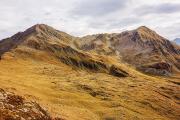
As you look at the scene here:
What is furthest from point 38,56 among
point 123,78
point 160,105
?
point 160,105

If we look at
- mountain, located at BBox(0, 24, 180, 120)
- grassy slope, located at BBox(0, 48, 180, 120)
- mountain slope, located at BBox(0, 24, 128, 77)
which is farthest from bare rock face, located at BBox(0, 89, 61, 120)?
mountain slope, located at BBox(0, 24, 128, 77)

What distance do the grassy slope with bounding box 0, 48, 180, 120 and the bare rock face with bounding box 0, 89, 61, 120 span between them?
1817cm

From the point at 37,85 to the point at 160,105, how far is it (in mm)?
37333

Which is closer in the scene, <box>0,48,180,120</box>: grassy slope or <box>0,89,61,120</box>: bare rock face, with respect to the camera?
<box>0,89,61,120</box>: bare rock face

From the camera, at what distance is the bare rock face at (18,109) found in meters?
38.5

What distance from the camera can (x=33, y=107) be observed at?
43.1 m

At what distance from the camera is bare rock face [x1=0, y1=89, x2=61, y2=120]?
126 ft

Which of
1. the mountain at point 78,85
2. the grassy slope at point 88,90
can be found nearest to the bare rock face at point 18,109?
the mountain at point 78,85

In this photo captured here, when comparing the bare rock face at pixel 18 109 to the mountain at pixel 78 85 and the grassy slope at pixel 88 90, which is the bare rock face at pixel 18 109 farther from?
the grassy slope at pixel 88 90

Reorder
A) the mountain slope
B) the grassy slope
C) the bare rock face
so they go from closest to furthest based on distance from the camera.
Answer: the bare rock face
the grassy slope
the mountain slope

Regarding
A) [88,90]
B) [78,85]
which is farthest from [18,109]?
[78,85]

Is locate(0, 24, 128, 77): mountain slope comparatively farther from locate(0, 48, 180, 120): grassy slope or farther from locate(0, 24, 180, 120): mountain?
locate(0, 48, 180, 120): grassy slope

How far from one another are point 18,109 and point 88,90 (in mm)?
63832

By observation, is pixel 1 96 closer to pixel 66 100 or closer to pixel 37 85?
pixel 66 100
